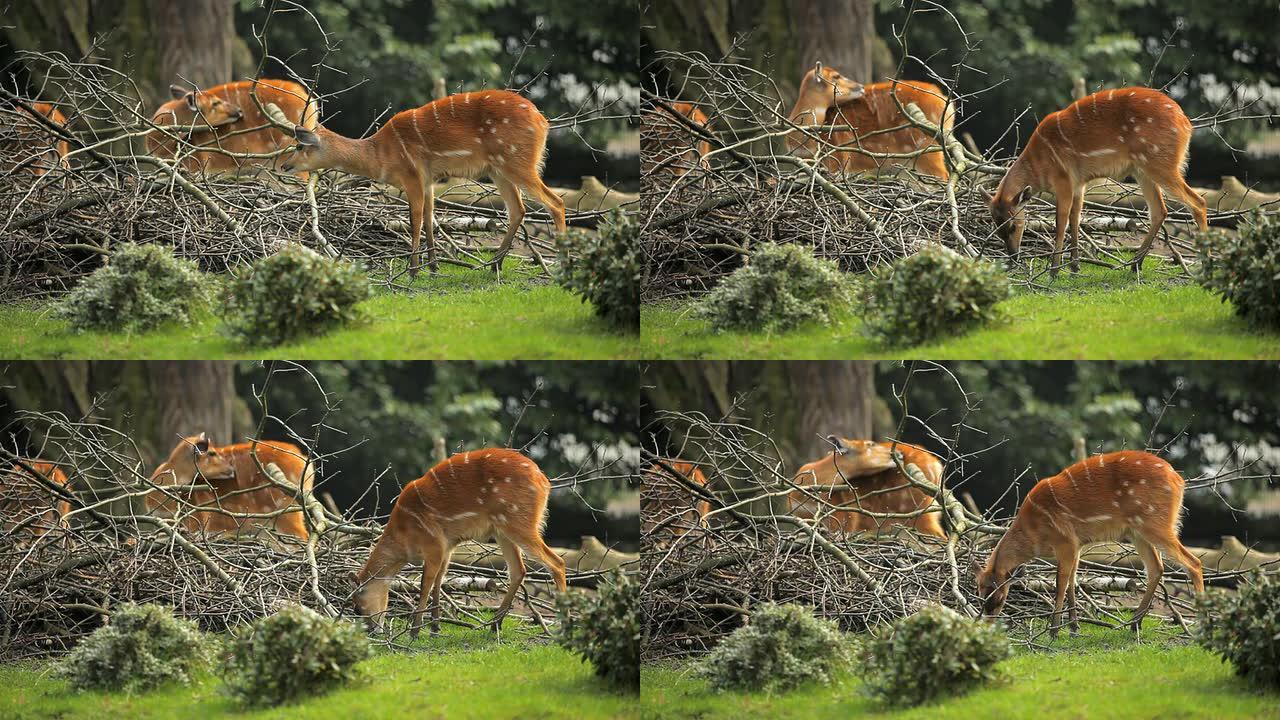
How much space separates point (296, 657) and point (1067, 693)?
4.99 meters

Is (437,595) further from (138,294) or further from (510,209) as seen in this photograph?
(138,294)

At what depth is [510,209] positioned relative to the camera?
35.2 ft

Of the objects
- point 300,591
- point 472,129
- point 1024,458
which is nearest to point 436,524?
point 300,591

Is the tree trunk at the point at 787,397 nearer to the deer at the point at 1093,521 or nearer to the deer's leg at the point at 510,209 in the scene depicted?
the deer's leg at the point at 510,209

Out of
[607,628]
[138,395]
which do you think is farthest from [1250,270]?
[138,395]

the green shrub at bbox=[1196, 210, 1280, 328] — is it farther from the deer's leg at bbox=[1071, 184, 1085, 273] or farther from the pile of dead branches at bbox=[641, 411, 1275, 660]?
the pile of dead branches at bbox=[641, 411, 1275, 660]

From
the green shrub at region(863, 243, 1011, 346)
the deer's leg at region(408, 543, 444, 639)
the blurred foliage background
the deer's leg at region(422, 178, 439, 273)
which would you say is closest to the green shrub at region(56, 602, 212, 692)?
the deer's leg at region(408, 543, 444, 639)

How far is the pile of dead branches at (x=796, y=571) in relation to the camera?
35.5 ft

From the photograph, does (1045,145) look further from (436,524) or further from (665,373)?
(436,524)

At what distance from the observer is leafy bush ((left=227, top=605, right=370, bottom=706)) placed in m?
9.27

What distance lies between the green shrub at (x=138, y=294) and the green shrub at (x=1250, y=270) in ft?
22.9

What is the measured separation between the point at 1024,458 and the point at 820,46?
23.0 feet

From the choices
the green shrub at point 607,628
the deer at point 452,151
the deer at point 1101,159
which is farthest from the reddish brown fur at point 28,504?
the deer at point 1101,159

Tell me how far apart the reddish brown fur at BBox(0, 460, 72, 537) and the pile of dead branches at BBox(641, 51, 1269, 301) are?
5289mm
